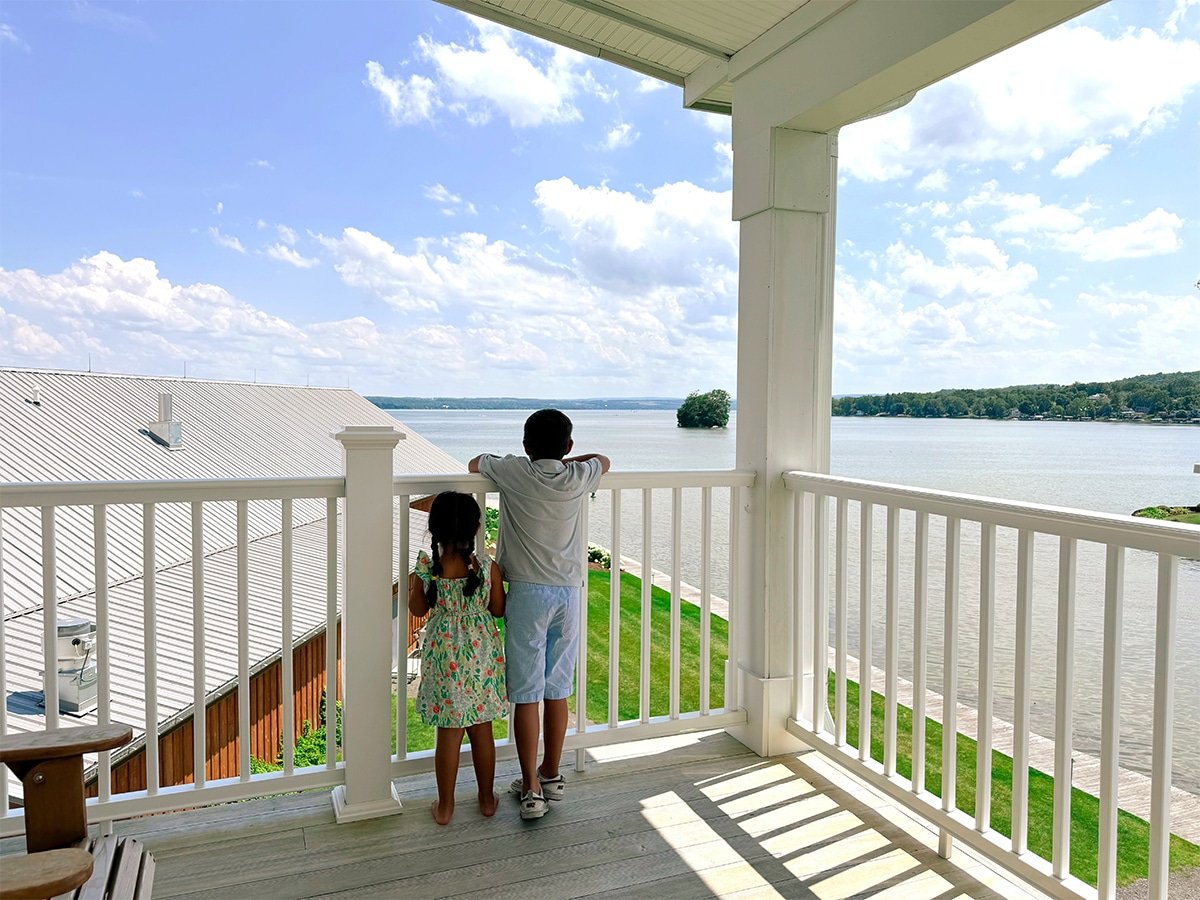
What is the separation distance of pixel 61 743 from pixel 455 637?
1040mm

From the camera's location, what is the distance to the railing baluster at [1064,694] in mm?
1765

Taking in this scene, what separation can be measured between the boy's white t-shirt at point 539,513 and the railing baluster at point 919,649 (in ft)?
3.22

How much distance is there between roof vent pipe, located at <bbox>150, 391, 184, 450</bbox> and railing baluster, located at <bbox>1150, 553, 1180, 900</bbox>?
8.29 metres

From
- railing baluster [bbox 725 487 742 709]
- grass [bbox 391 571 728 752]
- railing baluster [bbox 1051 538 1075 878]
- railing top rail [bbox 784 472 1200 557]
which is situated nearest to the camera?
railing top rail [bbox 784 472 1200 557]

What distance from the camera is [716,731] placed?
3000 millimetres

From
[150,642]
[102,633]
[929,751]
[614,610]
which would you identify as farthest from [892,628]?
[102,633]

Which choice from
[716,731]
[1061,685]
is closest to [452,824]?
[716,731]

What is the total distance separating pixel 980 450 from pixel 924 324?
2.17 feet

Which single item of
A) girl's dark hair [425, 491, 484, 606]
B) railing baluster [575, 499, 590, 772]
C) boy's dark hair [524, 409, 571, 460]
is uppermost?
boy's dark hair [524, 409, 571, 460]

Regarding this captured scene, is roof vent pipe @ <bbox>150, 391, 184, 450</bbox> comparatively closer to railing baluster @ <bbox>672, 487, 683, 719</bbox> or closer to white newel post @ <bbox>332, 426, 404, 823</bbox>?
white newel post @ <bbox>332, 426, 404, 823</bbox>

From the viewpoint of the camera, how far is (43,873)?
0.99m

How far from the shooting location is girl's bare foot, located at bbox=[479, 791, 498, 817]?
2334 mm

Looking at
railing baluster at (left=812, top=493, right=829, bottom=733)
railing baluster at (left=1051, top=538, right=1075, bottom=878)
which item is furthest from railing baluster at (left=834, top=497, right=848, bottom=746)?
railing baluster at (left=1051, top=538, right=1075, bottom=878)

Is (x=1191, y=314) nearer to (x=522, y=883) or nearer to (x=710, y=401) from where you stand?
(x=710, y=401)
